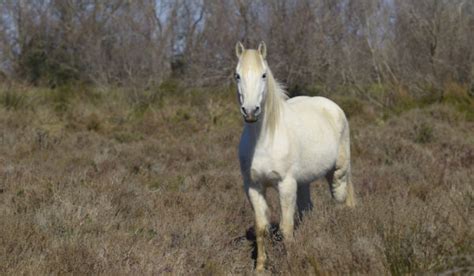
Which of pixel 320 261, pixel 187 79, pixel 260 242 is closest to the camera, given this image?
pixel 320 261

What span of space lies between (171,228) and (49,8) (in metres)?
23.2

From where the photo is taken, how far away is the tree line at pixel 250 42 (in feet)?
53.1

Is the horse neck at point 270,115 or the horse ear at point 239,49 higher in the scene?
the horse ear at point 239,49

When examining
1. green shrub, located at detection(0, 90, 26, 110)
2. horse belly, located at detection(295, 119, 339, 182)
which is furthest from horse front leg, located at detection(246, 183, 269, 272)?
green shrub, located at detection(0, 90, 26, 110)

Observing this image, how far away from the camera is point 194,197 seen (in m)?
5.80

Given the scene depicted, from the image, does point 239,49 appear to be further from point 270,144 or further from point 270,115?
point 270,144

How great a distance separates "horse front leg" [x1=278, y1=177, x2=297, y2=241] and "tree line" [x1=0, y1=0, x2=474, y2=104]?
1170 centimetres

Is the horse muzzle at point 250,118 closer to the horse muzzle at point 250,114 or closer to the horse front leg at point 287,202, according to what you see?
the horse muzzle at point 250,114

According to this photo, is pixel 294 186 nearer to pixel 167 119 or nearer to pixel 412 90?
pixel 167 119

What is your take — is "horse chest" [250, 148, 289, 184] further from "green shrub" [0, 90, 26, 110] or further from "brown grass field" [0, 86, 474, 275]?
"green shrub" [0, 90, 26, 110]

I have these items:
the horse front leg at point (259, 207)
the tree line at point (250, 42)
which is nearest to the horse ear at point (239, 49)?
the horse front leg at point (259, 207)

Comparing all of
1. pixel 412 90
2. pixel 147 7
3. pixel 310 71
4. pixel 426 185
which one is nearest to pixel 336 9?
pixel 310 71

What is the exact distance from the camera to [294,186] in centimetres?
414

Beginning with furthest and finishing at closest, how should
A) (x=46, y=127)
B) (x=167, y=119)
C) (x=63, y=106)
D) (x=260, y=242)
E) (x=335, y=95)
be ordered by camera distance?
1. (x=335, y=95)
2. (x=63, y=106)
3. (x=167, y=119)
4. (x=46, y=127)
5. (x=260, y=242)
